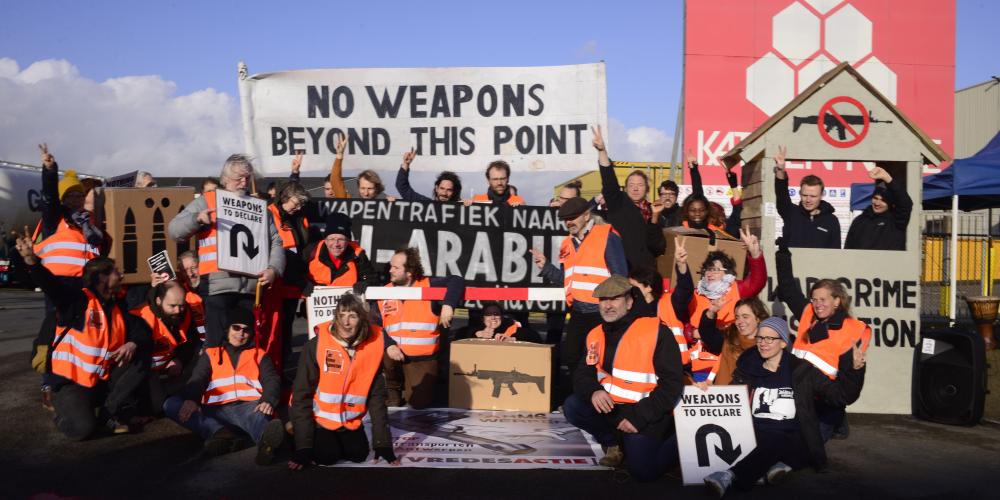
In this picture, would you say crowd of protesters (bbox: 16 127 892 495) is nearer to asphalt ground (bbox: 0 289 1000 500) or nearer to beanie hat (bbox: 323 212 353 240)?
beanie hat (bbox: 323 212 353 240)

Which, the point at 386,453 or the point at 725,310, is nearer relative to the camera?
the point at 386,453

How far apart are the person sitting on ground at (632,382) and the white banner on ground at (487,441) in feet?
1.23

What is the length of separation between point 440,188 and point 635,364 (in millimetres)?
4074

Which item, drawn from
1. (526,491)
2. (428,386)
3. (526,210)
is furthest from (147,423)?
(526,210)

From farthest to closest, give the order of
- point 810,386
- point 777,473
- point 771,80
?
point 771,80 → point 810,386 → point 777,473

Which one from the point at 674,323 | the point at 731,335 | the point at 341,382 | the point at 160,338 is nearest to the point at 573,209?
the point at 674,323

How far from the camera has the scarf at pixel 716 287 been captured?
272 inches

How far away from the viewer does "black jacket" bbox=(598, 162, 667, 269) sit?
24.5ft

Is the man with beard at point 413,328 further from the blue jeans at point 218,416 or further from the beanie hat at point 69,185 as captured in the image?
the beanie hat at point 69,185

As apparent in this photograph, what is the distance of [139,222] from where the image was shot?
27.8ft

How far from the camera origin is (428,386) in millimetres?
7902

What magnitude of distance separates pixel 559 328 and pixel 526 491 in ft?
13.4

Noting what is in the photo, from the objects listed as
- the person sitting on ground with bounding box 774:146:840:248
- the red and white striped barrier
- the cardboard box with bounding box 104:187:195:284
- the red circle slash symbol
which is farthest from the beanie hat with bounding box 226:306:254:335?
the red circle slash symbol

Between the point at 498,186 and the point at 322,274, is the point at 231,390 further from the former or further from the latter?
the point at 498,186
